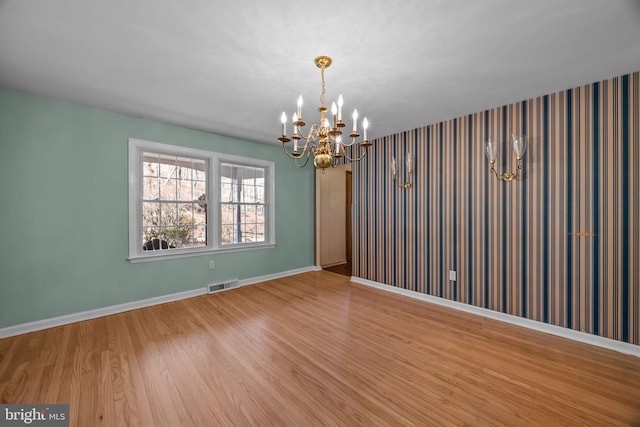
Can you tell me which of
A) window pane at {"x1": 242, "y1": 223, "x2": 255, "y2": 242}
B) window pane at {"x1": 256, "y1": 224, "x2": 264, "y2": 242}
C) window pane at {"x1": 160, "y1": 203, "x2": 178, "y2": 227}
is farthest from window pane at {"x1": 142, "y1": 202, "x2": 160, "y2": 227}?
window pane at {"x1": 256, "y1": 224, "x2": 264, "y2": 242}

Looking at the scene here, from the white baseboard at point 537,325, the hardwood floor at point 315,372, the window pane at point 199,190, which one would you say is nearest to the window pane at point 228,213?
the window pane at point 199,190

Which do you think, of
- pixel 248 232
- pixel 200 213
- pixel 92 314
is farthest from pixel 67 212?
pixel 248 232

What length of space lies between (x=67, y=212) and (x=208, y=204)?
1.57 m

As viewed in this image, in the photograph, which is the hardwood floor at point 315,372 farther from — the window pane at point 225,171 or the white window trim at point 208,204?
the window pane at point 225,171

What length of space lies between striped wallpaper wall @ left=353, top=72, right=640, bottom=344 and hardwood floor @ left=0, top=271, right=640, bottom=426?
0.40 metres

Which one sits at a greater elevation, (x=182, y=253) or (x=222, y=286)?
(x=182, y=253)

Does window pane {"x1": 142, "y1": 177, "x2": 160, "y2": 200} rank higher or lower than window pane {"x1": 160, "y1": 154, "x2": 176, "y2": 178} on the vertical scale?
lower

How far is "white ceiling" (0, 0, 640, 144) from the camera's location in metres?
1.57

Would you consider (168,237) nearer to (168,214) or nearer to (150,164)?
(168,214)

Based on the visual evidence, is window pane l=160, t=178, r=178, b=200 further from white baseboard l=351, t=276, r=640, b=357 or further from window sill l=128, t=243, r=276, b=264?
white baseboard l=351, t=276, r=640, b=357

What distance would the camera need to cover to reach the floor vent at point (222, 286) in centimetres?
390

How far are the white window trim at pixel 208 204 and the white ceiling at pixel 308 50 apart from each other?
26.9 inches

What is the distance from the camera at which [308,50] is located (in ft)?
6.37

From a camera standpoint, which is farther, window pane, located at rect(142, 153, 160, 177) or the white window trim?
window pane, located at rect(142, 153, 160, 177)
